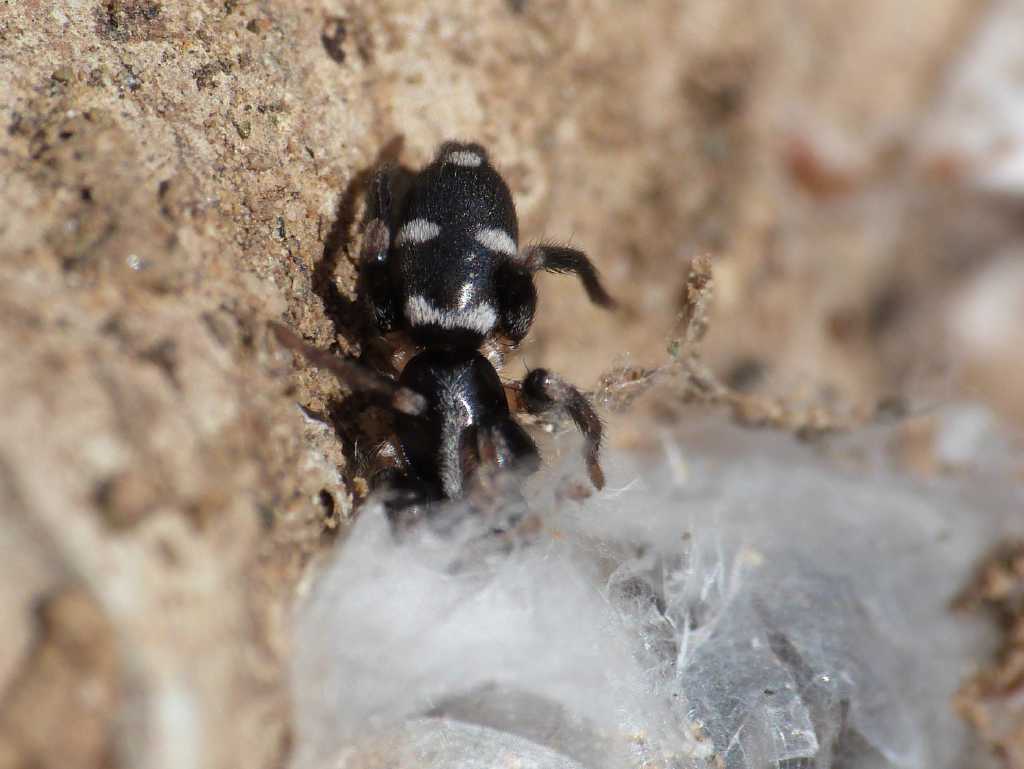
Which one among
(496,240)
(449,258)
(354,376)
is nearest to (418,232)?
(449,258)

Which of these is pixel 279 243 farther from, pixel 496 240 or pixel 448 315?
pixel 496 240

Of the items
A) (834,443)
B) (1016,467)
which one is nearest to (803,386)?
(834,443)

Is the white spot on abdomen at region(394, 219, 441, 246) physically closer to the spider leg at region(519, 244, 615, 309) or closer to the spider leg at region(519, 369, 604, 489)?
the spider leg at region(519, 244, 615, 309)

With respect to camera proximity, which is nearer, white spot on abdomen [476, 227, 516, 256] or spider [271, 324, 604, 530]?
spider [271, 324, 604, 530]

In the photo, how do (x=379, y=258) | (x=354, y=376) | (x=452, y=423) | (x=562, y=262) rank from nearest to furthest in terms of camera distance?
(x=354, y=376), (x=452, y=423), (x=379, y=258), (x=562, y=262)

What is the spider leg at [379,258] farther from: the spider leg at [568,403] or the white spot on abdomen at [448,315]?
the spider leg at [568,403]

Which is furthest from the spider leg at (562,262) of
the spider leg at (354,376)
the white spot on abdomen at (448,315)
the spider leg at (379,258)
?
the spider leg at (354,376)

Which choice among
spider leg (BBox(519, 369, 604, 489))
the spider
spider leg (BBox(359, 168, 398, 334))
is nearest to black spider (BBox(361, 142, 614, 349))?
spider leg (BBox(359, 168, 398, 334))

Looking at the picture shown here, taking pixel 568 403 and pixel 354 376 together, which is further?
pixel 568 403
